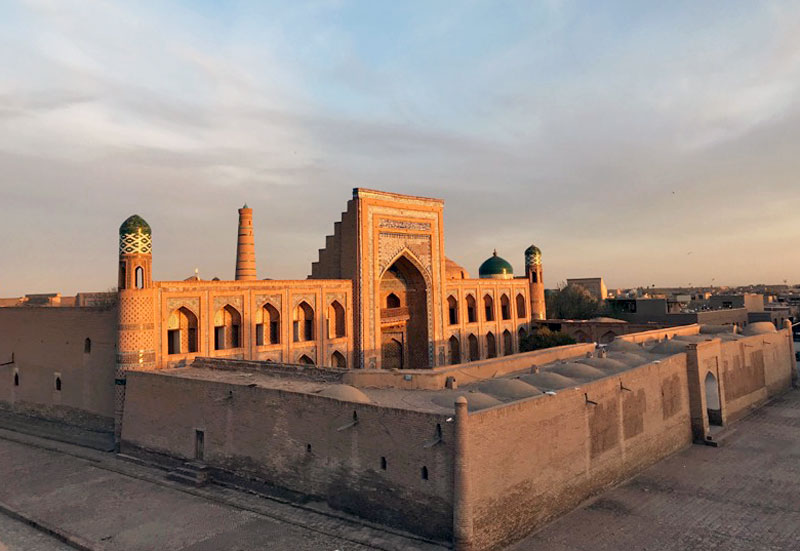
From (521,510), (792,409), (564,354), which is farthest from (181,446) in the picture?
(792,409)

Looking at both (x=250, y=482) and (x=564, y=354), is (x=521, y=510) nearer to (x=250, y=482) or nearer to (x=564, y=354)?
(x=250, y=482)

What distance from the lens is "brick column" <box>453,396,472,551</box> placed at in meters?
10.1

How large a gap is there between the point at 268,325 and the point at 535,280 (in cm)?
2433

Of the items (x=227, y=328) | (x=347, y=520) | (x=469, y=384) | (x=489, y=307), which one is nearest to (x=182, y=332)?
(x=227, y=328)

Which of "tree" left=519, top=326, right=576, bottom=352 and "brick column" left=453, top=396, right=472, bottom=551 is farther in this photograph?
"tree" left=519, top=326, right=576, bottom=352

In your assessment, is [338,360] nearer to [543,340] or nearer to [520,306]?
[543,340]

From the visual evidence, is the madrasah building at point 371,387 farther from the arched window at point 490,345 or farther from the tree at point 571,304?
the tree at point 571,304

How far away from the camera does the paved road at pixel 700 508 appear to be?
1095 cm

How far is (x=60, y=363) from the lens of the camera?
21.7m

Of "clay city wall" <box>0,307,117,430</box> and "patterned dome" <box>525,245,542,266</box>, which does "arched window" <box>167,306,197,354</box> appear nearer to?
"clay city wall" <box>0,307,117,430</box>

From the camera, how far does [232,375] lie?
1817 centimetres

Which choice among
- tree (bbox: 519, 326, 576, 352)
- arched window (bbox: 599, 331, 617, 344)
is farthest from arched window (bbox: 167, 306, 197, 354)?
arched window (bbox: 599, 331, 617, 344)

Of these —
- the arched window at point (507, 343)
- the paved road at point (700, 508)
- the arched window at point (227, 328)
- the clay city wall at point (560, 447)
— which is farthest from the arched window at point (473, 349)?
the clay city wall at point (560, 447)

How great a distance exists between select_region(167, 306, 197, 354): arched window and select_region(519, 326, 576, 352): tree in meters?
23.4
